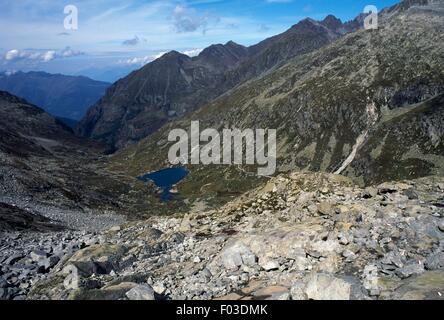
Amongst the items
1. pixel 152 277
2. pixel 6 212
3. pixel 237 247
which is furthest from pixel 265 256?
pixel 6 212

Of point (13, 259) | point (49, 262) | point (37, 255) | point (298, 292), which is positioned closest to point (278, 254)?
point (298, 292)

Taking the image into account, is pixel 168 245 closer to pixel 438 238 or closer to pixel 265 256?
pixel 265 256

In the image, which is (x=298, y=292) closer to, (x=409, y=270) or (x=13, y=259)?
(x=409, y=270)

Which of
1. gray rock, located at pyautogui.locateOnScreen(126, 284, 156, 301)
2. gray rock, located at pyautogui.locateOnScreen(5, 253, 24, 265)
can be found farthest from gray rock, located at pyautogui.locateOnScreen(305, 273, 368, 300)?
gray rock, located at pyautogui.locateOnScreen(5, 253, 24, 265)

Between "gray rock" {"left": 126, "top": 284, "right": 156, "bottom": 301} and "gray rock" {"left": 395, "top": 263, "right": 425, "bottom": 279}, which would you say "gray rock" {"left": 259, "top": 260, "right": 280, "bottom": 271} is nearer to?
"gray rock" {"left": 395, "top": 263, "right": 425, "bottom": 279}

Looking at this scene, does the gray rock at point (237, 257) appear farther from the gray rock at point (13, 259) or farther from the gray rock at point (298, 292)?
the gray rock at point (13, 259)

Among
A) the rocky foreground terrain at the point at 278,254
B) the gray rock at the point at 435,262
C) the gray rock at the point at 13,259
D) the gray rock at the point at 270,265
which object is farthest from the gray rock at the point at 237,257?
the gray rock at the point at 13,259
